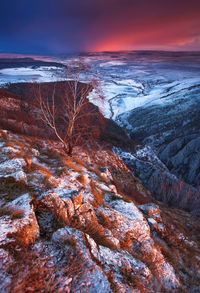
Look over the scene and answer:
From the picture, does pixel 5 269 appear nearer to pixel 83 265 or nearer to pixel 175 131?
pixel 83 265

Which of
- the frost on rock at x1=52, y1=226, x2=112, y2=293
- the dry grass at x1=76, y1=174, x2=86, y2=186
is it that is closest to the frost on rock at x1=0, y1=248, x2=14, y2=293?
the frost on rock at x1=52, y1=226, x2=112, y2=293

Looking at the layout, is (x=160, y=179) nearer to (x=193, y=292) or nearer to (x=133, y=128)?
(x=193, y=292)

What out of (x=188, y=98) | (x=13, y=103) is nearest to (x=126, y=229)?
(x=13, y=103)

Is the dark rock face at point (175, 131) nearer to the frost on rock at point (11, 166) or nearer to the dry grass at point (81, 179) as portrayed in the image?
the dry grass at point (81, 179)

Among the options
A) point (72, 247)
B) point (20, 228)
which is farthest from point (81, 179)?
point (20, 228)

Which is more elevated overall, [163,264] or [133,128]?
[163,264]

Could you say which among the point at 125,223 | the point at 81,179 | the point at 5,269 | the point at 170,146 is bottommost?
the point at 170,146

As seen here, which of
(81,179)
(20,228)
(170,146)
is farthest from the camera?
(170,146)

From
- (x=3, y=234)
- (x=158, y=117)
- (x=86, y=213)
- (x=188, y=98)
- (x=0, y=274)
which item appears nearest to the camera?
(x=0, y=274)

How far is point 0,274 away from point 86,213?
2.97 m

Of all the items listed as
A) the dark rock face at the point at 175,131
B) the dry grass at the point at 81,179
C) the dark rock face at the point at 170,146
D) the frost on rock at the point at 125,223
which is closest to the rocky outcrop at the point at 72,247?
the frost on rock at the point at 125,223

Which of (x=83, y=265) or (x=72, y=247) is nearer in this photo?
(x=83, y=265)

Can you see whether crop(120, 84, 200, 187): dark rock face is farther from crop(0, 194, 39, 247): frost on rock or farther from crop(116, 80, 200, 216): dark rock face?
crop(0, 194, 39, 247): frost on rock

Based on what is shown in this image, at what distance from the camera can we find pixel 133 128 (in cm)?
7781
